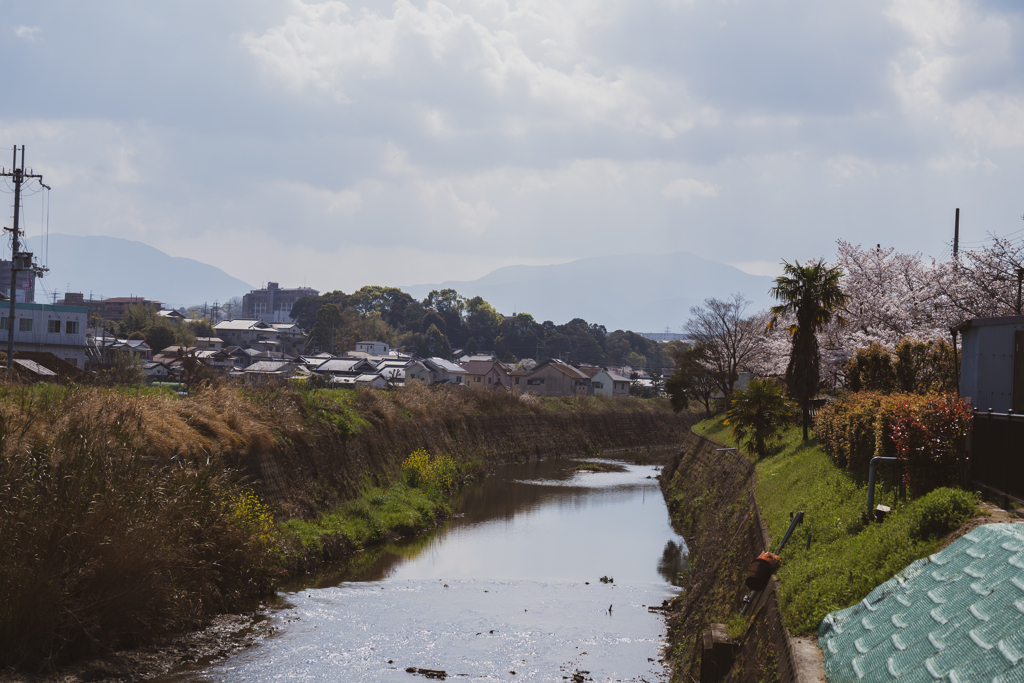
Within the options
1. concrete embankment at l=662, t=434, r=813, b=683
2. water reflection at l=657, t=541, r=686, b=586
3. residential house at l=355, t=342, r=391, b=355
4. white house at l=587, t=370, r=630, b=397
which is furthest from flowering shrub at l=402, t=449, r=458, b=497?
residential house at l=355, t=342, r=391, b=355

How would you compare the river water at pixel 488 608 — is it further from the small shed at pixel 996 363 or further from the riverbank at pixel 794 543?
the small shed at pixel 996 363

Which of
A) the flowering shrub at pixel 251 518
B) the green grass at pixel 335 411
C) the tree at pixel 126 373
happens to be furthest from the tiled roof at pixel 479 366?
the flowering shrub at pixel 251 518

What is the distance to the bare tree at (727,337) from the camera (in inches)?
2367

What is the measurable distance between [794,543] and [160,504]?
999 centimetres

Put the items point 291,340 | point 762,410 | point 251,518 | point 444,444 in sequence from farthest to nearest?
point 291,340, point 444,444, point 762,410, point 251,518

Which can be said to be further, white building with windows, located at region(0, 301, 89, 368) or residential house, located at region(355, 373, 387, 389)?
residential house, located at region(355, 373, 387, 389)

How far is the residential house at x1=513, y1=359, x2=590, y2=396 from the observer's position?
90.4 metres

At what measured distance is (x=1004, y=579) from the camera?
5.82 meters

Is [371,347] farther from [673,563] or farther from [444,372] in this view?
[673,563]

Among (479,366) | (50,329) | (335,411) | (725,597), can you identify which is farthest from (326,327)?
(725,597)

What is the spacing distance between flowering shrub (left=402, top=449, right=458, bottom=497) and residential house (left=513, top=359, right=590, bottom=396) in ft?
180

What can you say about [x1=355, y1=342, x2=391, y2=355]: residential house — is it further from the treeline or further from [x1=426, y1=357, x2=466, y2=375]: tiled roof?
[x1=426, y1=357, x2=466, y2=375]: tiled roof

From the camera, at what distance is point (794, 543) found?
11031 millimetres

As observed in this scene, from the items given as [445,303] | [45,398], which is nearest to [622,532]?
[45,398]
